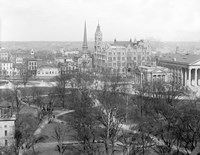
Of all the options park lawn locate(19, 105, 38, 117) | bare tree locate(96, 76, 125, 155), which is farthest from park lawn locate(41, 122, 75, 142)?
park lawn locate(19, 105, 38, 117)

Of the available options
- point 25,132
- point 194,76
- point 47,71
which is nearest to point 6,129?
point 25,132

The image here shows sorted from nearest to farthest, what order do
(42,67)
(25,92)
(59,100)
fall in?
(59,100), (25,92), (42,67)

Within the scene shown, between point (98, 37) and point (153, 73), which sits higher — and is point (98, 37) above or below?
above

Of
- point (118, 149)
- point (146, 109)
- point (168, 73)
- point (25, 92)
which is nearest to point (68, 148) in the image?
point (118, 149)

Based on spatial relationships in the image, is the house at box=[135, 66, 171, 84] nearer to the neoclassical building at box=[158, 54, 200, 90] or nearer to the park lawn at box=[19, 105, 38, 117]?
the neoclassical building at box=[158, 54, 200, 90]

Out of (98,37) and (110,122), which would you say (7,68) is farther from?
(110,122)

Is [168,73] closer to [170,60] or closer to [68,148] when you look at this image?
[170,60]

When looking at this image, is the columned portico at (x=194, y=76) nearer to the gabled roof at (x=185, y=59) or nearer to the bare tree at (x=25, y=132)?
the gabled roof at (x=185, y=59)

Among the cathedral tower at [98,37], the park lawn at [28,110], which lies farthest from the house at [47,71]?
the park lawn at [28,110]
